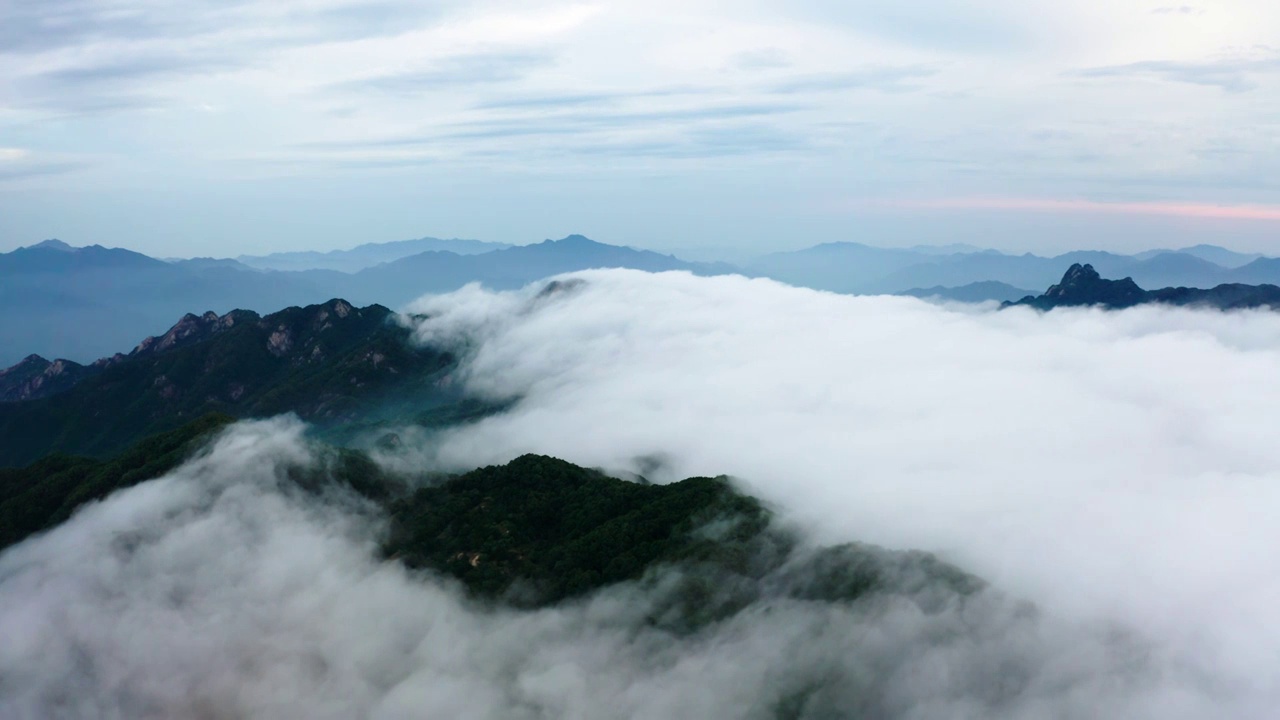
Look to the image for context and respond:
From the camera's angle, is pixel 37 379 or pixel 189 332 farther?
pixel 189 332

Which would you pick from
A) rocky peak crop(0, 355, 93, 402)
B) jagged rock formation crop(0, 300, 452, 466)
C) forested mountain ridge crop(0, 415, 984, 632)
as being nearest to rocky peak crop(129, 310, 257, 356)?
jagged rock formation crop(0, 300, 452, 466)

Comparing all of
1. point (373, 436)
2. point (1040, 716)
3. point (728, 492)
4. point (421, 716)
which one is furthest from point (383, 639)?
point (373, 436)

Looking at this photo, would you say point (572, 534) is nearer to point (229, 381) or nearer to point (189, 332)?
point (229, 381)

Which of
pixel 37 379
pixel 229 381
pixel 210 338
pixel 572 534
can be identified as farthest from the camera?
pixel 37 379

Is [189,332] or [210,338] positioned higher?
[189,332]

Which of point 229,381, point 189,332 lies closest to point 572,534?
point 229,381

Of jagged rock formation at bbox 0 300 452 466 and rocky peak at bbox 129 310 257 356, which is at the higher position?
rocky peak at bbox 129 310 257 356

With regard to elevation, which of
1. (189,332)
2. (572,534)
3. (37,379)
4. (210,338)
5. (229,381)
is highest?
(189,332)

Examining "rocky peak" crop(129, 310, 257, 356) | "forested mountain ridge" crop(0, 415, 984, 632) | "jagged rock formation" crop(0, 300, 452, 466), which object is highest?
"rocky peak" crop(129, 310, 257, 356)

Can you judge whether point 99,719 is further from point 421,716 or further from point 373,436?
point 373,436

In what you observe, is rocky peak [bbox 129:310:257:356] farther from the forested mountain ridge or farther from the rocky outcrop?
the forested mountain ridge

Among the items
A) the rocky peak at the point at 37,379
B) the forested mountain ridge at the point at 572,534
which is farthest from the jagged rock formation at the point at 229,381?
the forested mountain ridge at the point at 572,534
